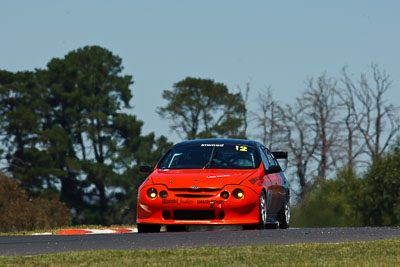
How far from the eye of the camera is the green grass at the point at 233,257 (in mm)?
10758

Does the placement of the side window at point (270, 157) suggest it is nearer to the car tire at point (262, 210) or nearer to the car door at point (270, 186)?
the car door at point (270, 186)

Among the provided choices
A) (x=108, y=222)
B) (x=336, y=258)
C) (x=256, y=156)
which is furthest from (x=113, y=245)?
(x=108, y=222)

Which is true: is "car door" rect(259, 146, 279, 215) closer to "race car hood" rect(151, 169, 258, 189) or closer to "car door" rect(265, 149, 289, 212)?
"car door" rect(265, 149, 289, 212)

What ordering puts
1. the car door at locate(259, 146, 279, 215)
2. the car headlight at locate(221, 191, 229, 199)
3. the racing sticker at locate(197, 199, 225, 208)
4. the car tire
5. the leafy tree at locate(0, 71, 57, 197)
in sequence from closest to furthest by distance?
1. the racing sticker at locate(197, 199, 225, 208)
2. the car headlight at locate(221, 191, 229, 199)
3. the car tire
4. the car door at locate(259, 146, 279, 215)
5. the leafy tree at locate(0, 71, 57, 197)

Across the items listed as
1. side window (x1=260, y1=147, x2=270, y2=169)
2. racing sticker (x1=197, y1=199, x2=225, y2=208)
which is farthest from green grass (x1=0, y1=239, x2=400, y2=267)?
side window (x1=260, y1=147, x2=270, y2=169)

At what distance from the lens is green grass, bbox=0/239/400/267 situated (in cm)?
1076

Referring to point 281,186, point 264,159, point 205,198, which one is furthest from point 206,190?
point 281,186

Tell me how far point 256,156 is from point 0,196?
154 ft

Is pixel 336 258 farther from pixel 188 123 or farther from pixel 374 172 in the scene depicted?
pixel 188 123

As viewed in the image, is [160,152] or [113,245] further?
[160,152]

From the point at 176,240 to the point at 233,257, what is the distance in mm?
2470

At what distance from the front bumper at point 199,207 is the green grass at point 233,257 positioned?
9.88 feet

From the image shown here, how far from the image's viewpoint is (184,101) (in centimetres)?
8150

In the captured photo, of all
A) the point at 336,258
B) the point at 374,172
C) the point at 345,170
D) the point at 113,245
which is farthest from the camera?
the point at 345,170
